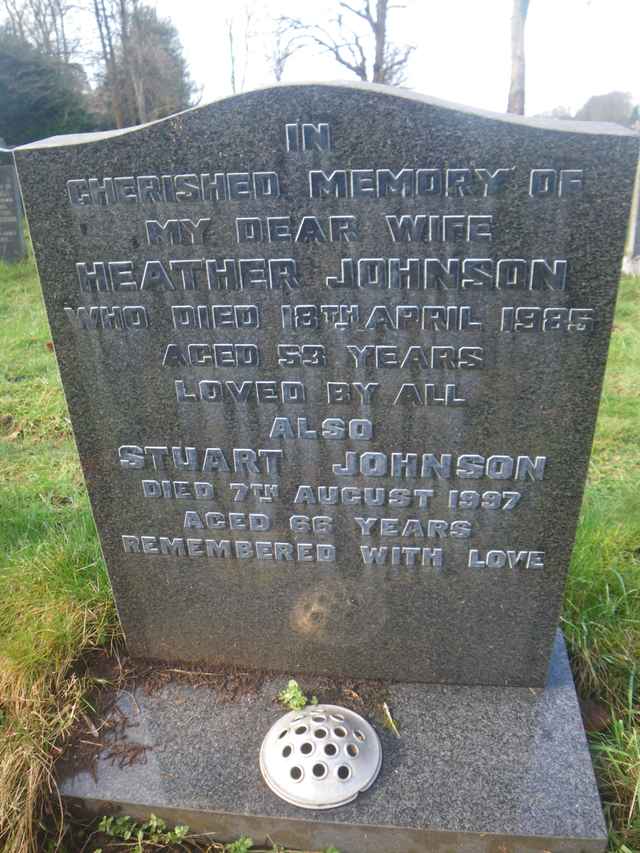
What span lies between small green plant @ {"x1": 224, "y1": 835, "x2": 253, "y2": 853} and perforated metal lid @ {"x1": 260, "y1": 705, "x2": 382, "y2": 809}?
0.47ft

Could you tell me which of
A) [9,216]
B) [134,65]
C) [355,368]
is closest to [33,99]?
[134,65]

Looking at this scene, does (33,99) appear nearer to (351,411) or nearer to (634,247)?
(634,247)

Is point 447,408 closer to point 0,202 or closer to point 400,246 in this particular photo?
point 400,246

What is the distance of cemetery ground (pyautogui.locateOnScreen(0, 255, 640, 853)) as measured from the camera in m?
1.79

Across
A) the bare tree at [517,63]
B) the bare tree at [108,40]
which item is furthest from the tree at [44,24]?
the bare tree at [517,63]

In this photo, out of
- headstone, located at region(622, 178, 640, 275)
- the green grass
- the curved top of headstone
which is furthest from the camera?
headstone, located at region(622, 178, 640, 275)

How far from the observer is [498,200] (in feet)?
4.91

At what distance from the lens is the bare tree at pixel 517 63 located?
1281cm

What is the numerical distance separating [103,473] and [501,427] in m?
1.19

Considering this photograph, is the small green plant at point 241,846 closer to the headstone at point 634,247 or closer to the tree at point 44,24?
the headstone at point 634,247

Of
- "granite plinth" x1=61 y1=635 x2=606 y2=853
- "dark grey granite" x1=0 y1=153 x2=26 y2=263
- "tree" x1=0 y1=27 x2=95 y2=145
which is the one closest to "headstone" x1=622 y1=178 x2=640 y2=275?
"granite plinth" x1=61 y1=635 x2=606 y2=853

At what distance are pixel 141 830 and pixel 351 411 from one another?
4.25ft

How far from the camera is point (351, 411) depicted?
1764 mm

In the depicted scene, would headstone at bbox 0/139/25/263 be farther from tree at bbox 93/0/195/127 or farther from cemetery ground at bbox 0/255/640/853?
tree at bbox 93/0/195/127
